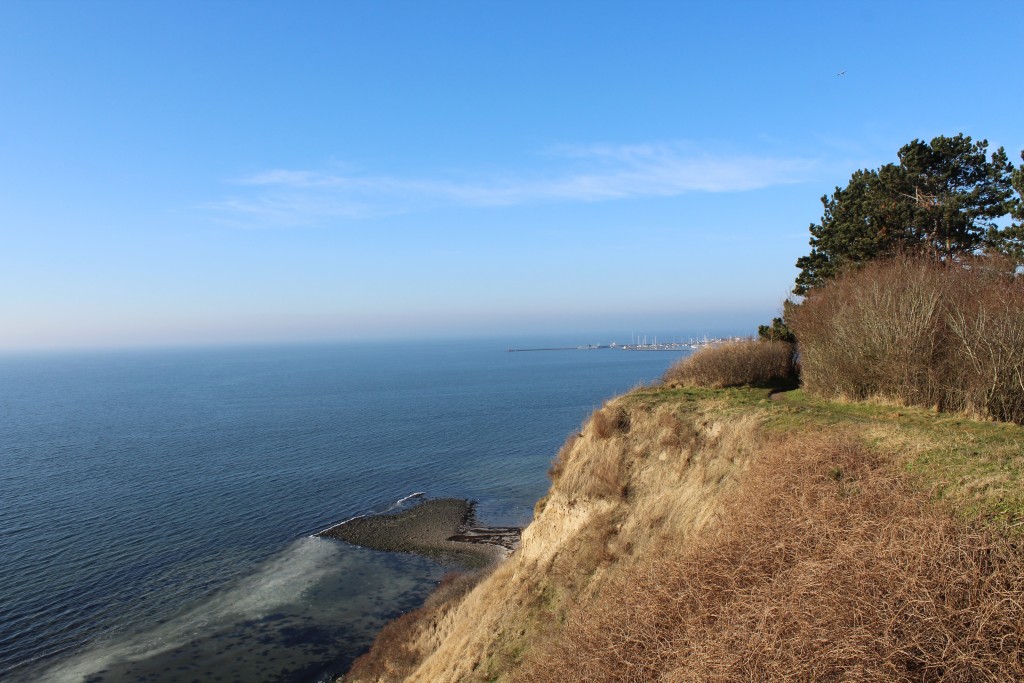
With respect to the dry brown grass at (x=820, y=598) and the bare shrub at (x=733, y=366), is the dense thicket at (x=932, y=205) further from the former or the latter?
the dry brown grass at (x=820, y=598)

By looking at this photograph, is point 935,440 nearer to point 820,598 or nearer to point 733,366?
point 820,598

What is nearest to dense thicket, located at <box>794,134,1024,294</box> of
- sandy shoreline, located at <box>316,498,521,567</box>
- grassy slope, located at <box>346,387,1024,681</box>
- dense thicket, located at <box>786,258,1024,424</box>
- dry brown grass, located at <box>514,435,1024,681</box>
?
dense thicket, located at <box>786,258,1024,424</box>

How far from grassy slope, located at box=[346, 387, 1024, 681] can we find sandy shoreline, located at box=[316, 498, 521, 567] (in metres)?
10.5

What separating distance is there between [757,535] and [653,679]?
14.0 ft

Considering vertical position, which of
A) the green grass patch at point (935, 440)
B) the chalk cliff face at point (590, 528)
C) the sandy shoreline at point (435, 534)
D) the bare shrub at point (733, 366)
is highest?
the bare shrub at point (733, 366)

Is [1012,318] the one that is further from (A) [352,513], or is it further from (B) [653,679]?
(A) [352,513]

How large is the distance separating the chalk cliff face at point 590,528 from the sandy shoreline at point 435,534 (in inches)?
525

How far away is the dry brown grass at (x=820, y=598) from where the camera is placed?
28.5ft

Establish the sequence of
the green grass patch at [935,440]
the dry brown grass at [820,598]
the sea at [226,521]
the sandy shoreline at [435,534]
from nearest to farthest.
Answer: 1. the dry brown grass at [820,598]
2. the green grass patch at [935,440]
3. the sea at [226,521]
4. the sandy shoreline at [435,534]

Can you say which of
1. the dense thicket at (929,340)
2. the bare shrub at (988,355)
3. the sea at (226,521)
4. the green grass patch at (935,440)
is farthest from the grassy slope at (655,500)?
the sea at (226,521)

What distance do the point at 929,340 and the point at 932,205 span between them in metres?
15.7

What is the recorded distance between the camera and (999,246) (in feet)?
96.3

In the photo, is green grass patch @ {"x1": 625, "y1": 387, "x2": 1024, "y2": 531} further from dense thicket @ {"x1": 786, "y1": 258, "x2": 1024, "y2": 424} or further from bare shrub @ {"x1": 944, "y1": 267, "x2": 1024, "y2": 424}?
bare shrub @ {"x1": 944, "y1": 267, "x2": 1024, "y2": 424}

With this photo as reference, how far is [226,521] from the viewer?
47781mm
